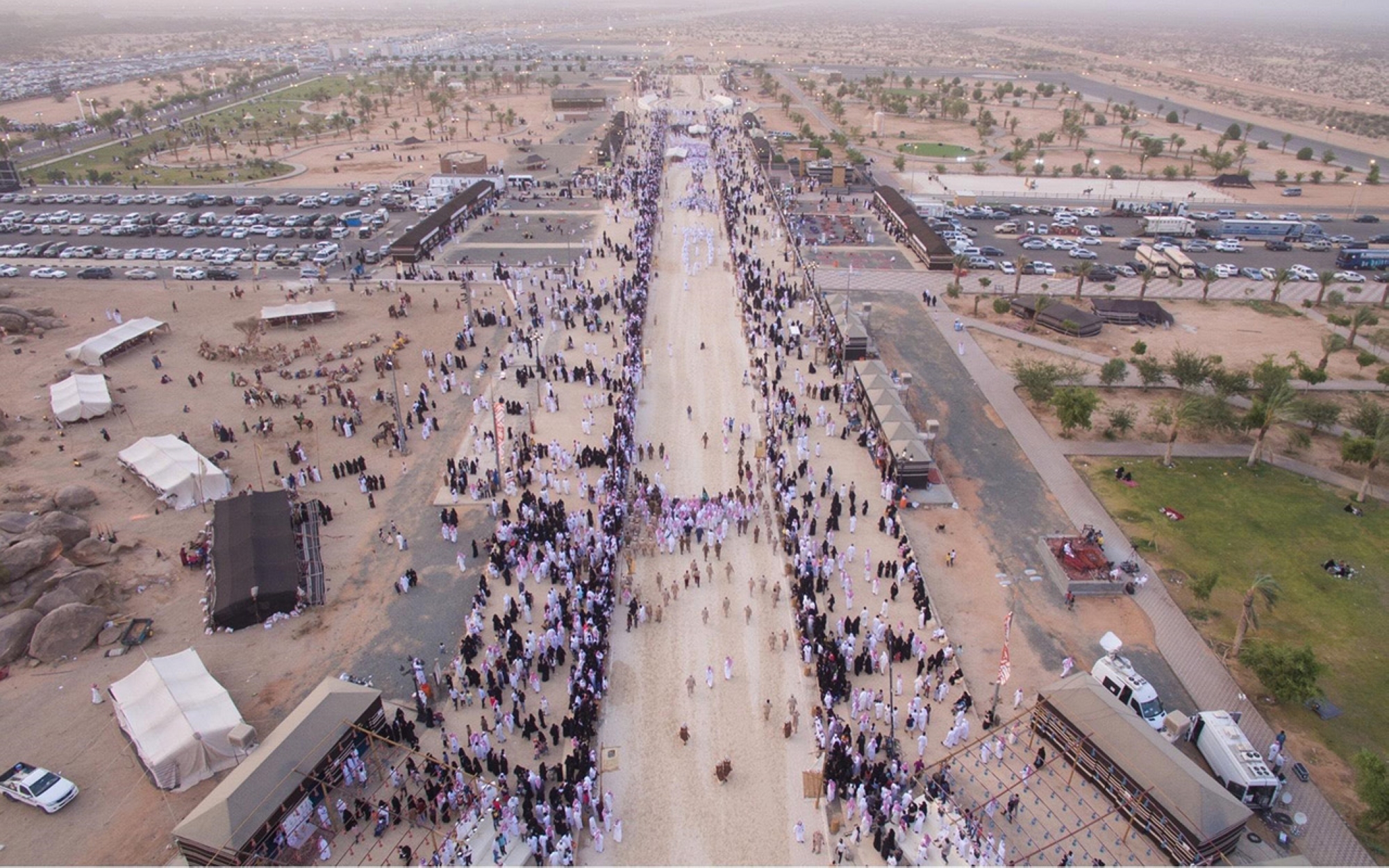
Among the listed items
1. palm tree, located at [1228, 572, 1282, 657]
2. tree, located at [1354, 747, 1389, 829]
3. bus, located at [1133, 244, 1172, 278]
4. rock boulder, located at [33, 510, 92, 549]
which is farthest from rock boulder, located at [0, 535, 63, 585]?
bus, located at [1133, 244, 1172, 278]

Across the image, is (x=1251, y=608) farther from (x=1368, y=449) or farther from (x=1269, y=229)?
(x=1269, y=229)

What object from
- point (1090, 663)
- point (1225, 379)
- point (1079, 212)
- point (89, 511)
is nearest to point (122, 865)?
point (89, 511)

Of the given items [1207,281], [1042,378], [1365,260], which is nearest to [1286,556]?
[1042,378]

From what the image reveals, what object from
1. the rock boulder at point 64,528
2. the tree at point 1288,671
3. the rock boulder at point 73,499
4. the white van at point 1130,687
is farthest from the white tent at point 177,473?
the tree at point 1288,671

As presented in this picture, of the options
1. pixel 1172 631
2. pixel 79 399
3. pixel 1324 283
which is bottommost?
pixel 1172 631

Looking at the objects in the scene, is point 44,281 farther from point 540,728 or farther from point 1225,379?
point 1225,379

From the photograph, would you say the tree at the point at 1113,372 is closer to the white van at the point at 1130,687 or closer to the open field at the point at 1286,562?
the open field at the point at 1286,562

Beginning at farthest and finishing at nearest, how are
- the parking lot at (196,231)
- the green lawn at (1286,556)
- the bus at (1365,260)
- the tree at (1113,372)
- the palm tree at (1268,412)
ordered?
the parking lot at (196,231), the bus at (1365,260), the tree at (1113,372), the palm tree at (1268,412), the green lawn at (1286,556)
